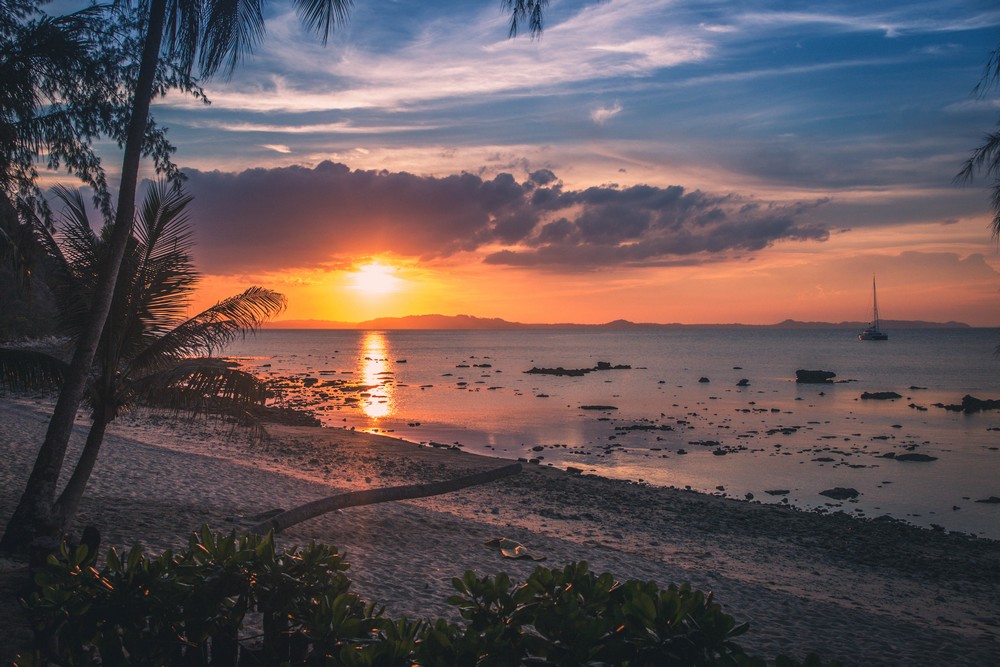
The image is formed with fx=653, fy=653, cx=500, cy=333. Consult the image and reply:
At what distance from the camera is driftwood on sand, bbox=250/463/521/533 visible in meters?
10.6

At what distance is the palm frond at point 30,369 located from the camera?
8625 mm

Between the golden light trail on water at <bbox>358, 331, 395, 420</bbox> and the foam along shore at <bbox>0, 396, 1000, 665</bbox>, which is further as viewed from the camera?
the golden light trail on water at <bbox>358, 331, 395, 420</bbox>

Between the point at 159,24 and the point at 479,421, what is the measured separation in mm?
29655

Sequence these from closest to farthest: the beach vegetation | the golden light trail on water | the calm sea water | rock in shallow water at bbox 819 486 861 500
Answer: the beach vegetation < rock in shallow water at bbox 819 486 861 500 < the calm sea water < the golden light trail on water

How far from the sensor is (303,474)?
716 inches

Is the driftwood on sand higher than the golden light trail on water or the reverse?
higher

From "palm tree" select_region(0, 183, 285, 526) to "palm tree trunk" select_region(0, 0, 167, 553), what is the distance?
1.54ft

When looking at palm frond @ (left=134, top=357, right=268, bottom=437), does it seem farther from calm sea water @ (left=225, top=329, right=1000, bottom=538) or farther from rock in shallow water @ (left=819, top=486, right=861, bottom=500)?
rock in shallow water @ (left=819, top=486, right=861, bottom=500)

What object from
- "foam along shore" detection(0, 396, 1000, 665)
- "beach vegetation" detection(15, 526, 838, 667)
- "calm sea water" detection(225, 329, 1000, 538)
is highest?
"beach vegetation" detection(15, 526, 838, 667)

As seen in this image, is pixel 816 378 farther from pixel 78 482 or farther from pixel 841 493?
pixel 78 482

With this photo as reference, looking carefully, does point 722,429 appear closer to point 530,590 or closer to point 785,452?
point 785,452

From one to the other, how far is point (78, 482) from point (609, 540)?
9442mm

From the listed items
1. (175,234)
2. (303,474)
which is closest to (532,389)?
(303,474)

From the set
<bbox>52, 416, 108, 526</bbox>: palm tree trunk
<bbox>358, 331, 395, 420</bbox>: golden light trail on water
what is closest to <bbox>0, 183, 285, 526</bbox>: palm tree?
<bbox>52, 416, 108, 526</bbox>: palm tree trunk
